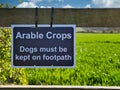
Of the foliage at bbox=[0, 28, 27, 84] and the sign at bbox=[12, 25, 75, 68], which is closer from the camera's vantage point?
the sign at bbox=[12, 25, 75, 68]

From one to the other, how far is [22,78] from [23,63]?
66.7 inches

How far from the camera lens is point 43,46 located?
518 centimetres

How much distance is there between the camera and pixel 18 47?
5211mm

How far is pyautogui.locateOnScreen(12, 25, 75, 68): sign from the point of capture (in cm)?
515

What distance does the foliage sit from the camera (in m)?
6.56

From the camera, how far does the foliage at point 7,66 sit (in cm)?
656

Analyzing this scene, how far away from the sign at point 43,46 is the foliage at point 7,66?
132cm

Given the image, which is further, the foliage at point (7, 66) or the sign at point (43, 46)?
the foliage at point (7, 66)

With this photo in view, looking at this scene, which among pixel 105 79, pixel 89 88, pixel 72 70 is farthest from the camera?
pixel 72 70

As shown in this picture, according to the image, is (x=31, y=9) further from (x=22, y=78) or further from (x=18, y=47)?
(x=22, y=78)

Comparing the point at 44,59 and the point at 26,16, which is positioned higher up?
the point at 26,16

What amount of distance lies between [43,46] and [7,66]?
4.99 ft

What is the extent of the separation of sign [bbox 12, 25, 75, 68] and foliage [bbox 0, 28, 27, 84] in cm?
132

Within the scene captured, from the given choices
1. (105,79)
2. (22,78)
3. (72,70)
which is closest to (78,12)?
(22,78)
